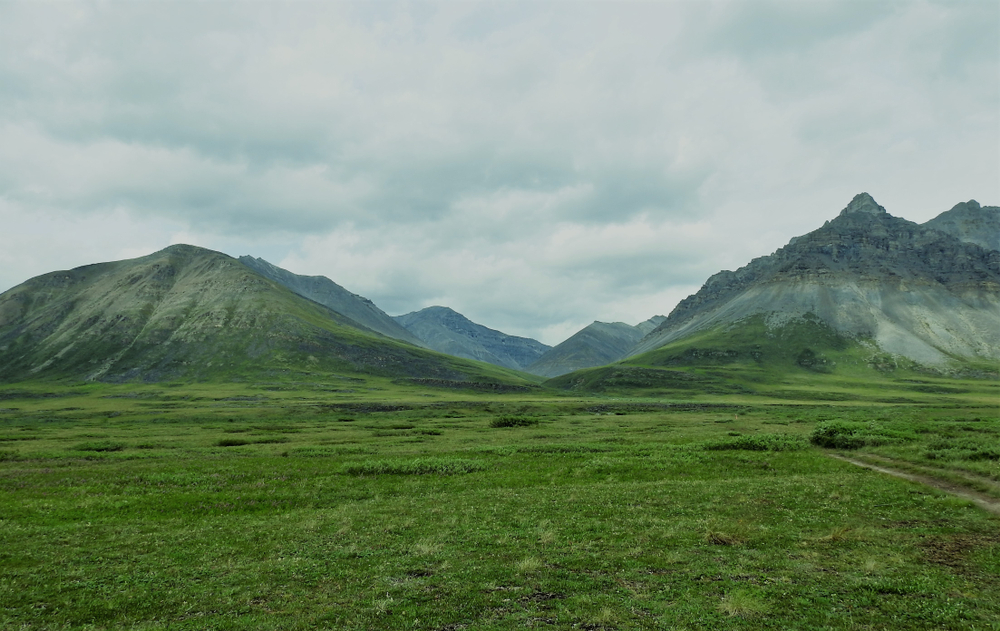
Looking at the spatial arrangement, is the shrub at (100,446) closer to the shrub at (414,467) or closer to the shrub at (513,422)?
the shrub at (414,467)

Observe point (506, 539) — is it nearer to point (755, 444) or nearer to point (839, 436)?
point (755, 444)

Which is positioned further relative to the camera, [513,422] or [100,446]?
[513,422]

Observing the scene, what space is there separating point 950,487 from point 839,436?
77.7 feet

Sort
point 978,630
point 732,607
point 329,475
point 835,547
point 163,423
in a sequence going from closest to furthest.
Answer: point 978,630 → point 732,607 → point 835,547 → point 329,475 → point 163,423

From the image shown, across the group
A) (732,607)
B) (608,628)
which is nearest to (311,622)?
(608,628)

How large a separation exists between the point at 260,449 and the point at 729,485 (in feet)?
172

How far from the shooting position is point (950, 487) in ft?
112

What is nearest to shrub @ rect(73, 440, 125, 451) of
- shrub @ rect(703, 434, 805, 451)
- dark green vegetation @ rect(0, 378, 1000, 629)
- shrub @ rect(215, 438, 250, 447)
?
dark green vegetation @ rect(0, 378, 1000, 629)

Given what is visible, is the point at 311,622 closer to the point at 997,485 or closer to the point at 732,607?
the point at 732,607

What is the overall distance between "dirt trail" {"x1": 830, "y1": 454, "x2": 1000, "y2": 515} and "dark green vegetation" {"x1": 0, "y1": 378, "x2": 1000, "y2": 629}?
1096 millimetres

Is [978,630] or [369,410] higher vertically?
[978,630]

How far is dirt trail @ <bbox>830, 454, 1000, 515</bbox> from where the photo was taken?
29.1 m

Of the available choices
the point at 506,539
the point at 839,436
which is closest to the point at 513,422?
the point at 839,436

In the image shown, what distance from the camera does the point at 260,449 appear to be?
2338 inches
